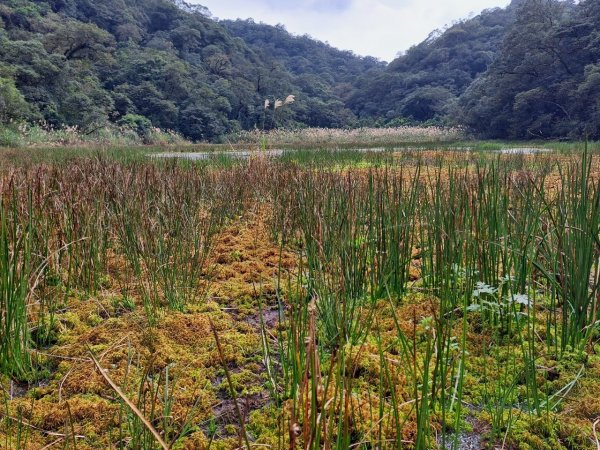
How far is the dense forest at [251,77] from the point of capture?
18.4 m

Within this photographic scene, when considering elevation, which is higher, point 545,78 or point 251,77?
point 251,77

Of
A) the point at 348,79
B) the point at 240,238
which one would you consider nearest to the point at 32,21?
the point at 240,238

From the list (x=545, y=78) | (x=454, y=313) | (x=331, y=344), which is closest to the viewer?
(x=331, y=344)

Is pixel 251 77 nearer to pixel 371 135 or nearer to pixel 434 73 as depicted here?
pixel 434 73

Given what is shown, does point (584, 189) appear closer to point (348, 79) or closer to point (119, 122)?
point (119, 122)

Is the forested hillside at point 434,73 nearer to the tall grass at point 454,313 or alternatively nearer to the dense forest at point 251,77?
the dense forest at point 251,77

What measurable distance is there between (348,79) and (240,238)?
59232mm

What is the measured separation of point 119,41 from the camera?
35.7 meters

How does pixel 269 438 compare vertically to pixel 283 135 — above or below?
below

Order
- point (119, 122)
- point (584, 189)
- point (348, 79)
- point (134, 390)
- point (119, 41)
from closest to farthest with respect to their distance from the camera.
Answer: point (134, 390) → point (584, 189) → point (119, 122) → point (119, 41) → point (348, 79)

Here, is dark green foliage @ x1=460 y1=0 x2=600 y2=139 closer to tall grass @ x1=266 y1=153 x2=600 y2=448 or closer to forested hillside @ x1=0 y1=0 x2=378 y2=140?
forested hillside @ x1=0 y1=0 x2=378 y2=140

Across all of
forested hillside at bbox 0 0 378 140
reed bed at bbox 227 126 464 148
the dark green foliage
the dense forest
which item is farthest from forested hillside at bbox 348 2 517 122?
the dark green foliage

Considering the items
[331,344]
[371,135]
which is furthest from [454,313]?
[371,135]

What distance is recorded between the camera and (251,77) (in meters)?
37.4
